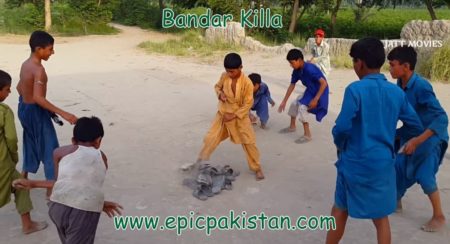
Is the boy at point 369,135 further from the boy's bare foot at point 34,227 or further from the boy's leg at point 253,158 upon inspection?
the boy's bare foot at point 34,227

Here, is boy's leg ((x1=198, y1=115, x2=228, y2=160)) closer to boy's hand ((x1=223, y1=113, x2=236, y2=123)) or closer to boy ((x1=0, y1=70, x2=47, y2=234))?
boy's hand ((x1=223, y1=113, x2=236, y2=123))

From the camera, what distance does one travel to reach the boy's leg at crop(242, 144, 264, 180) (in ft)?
14.8

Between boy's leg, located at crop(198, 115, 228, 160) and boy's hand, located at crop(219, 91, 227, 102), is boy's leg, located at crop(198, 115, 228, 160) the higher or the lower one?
the lower one

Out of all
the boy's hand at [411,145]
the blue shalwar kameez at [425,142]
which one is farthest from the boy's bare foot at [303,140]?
the boy's hand at [411,145]

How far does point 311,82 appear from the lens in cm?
552

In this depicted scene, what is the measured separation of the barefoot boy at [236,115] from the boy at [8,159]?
1.75 meters

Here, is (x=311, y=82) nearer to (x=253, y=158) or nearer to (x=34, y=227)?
(x=253, y=158)

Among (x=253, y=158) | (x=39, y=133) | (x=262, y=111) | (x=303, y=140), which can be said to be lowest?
(x=303, y=140)

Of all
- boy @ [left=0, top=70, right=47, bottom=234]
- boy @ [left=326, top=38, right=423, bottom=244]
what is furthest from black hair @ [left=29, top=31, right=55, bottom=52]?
boy @ [left=326, top=38, right=423, bottom=244]

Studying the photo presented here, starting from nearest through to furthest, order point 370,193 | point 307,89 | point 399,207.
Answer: point 370,193, point 399,207, point 307,89

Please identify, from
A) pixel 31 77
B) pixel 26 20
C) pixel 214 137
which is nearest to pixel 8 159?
pixel 31 77

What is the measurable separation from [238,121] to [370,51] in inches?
80.6

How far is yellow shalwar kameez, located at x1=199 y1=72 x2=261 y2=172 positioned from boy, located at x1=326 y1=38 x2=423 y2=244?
1.78 metres

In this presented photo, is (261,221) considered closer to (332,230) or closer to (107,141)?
(332,230)
